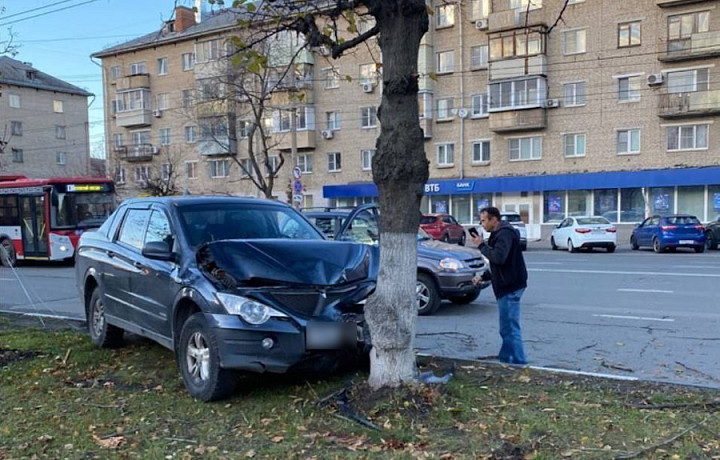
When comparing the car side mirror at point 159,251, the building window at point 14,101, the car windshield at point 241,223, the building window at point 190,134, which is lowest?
the car side mirror at point 159,251

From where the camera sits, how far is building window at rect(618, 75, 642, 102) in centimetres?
3269

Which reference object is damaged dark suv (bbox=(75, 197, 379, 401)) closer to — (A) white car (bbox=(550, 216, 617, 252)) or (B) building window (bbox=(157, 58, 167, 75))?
(A) white car (bbox=(550, 216, 617, 252))

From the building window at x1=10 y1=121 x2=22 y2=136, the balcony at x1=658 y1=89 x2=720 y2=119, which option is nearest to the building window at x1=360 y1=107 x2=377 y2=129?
the balcony at x1=658 y1=89 x2=720 y2=119

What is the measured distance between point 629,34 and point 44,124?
50.3 m

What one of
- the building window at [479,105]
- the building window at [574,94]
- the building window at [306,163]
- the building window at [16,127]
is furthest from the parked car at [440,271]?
the building window at [16,127]

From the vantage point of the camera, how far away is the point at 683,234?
23.1 metres

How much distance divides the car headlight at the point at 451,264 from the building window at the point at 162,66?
44320 mm

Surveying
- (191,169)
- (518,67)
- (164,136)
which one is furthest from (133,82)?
(518,67)

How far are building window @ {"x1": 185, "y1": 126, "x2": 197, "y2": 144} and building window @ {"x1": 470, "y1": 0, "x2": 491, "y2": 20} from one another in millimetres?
22055

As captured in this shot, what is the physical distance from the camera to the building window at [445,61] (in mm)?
38375

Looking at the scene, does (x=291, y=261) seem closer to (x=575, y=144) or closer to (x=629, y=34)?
(x=575, y=144)

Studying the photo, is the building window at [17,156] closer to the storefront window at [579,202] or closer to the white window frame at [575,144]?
the white window frame at [575,144]

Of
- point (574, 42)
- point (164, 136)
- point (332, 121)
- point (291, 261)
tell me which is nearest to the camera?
point (291, 261)

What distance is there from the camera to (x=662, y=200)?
3219cm
